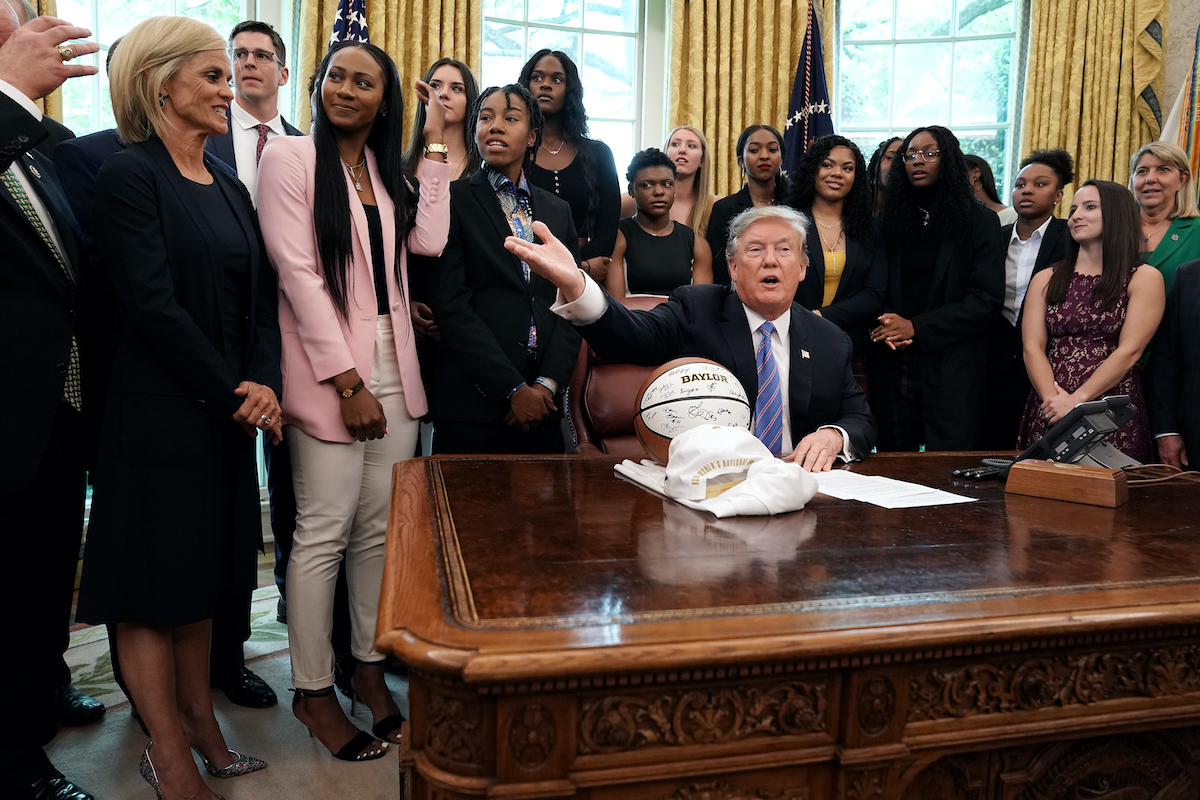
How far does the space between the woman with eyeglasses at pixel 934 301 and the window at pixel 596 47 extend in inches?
110

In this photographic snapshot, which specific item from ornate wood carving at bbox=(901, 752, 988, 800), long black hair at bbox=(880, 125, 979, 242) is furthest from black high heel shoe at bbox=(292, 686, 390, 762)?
long black hair at bbox=(880, 125, 979, 242)

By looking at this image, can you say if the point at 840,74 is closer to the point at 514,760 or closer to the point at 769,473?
the point at 769,473

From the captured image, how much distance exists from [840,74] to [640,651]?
249 inches

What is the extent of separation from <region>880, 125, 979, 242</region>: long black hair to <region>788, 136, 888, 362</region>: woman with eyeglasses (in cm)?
11

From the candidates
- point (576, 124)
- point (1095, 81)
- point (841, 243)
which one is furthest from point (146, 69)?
point (1095, 81)

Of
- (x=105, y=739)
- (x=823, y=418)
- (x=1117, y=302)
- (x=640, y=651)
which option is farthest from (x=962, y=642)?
(x=1117, y=302)

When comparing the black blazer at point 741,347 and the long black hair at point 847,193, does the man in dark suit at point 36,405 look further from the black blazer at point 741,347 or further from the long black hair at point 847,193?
the long black hair at point 847,193

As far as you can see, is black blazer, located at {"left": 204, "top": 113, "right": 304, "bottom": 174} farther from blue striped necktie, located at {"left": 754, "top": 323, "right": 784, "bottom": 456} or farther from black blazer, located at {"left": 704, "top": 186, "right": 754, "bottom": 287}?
black blazer, located at {"left": 704, "top": 186, "right": 754, "bottom": 287}

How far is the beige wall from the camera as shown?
19.0 feet

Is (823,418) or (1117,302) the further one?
(1117,302)

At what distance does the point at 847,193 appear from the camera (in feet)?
12.0

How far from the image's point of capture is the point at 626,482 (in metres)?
1.87

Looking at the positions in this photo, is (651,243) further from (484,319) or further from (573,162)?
(484,319)

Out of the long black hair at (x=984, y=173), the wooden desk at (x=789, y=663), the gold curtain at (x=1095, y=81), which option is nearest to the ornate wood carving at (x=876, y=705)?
the wooden desk at (x=789, y=663)
